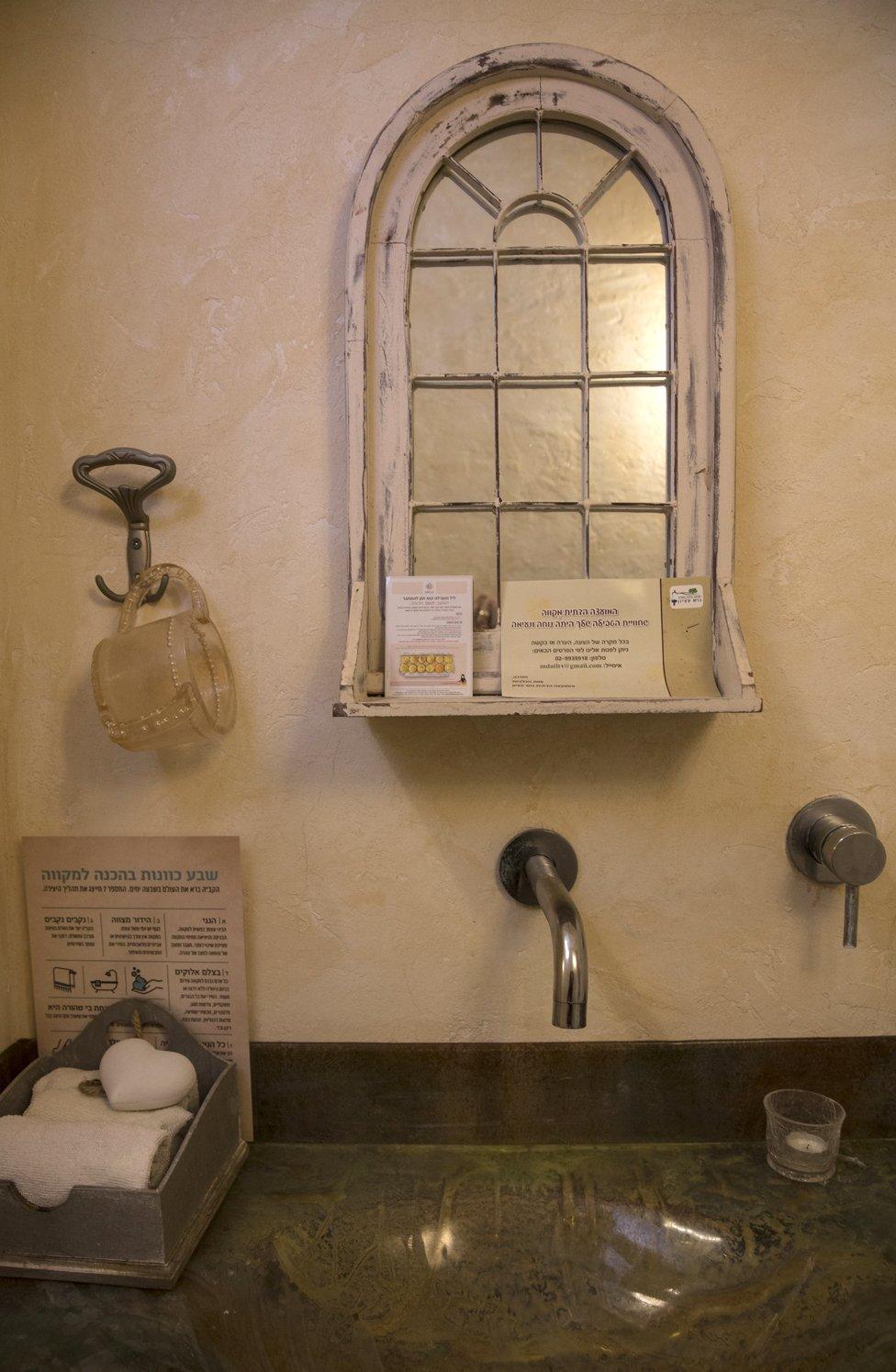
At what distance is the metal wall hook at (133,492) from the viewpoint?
0.99m

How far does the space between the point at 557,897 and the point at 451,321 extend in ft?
2.36

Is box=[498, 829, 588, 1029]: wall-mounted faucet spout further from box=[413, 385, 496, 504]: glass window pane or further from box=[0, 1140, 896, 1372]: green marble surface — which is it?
box=[413, 385, 496, 504]: glass window pane

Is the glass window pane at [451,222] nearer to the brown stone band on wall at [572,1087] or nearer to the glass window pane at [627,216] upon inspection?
the glass window pane at [627,216]

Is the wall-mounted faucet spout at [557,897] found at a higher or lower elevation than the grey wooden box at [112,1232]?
higher

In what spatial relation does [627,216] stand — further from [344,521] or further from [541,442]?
[344,521]

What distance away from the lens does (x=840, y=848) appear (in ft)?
3.12

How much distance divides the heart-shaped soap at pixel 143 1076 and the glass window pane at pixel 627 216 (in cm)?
114

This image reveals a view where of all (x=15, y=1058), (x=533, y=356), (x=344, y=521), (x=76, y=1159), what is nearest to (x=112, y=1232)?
(x=76, y=1159)

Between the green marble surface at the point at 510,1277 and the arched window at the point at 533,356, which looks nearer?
the green marble surface at the point at 510,1277

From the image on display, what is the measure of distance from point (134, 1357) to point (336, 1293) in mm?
194

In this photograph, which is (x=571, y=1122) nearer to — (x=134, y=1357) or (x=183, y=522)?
(x=134, y=1357)

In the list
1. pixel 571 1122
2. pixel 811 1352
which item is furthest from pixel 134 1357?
pixel 811 1352

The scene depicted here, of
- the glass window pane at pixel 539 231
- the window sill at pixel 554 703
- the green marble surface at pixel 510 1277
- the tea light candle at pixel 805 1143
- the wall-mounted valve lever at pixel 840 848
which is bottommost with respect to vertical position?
the green marble surface at pixel 510 1277

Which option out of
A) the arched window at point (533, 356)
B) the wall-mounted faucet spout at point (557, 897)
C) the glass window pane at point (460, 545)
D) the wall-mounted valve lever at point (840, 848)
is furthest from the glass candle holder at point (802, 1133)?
the glass window pane at point (460, 545)
